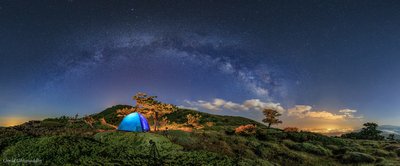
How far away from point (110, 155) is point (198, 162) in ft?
7.24

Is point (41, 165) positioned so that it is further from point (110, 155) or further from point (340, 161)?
point (340, 161)

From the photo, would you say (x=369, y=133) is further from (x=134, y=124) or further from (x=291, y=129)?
(x=134, y=124)

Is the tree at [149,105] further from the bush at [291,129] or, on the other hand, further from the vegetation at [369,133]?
the vegetation at [369,133]

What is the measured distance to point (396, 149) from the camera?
27938 mm

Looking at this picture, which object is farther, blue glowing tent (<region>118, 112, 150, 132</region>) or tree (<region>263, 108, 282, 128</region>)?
tree (<region>263, 108, 282, 128</region>)

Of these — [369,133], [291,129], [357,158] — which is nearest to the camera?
[357,158]

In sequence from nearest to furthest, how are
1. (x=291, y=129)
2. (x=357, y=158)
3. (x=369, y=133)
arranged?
(x=357, y=158), (x=291, y=129), (x=369, y=133)

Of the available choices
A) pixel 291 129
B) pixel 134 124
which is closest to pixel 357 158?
pixel 291 129

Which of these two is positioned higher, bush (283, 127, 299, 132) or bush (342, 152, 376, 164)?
bush (283, 127, 299, 132)

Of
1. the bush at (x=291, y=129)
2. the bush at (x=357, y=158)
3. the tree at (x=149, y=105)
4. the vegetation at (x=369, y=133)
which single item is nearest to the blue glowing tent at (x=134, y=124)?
the tree at (x=149, y=105)

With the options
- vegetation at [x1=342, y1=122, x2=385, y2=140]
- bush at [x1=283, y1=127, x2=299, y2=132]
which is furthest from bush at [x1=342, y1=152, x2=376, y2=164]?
vegetation at [x1=342, y1=122, x2=385, y2=140]

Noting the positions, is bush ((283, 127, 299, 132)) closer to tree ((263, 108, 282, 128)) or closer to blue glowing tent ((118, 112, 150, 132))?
tree ((263, 108, 282, 128))

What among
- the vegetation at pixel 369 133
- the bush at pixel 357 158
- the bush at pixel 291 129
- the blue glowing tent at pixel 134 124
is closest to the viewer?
the bush at pixel 357 158

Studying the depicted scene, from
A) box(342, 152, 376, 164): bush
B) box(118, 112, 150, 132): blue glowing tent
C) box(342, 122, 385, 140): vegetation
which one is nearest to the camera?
box(342, 152, 376, 164): bush
